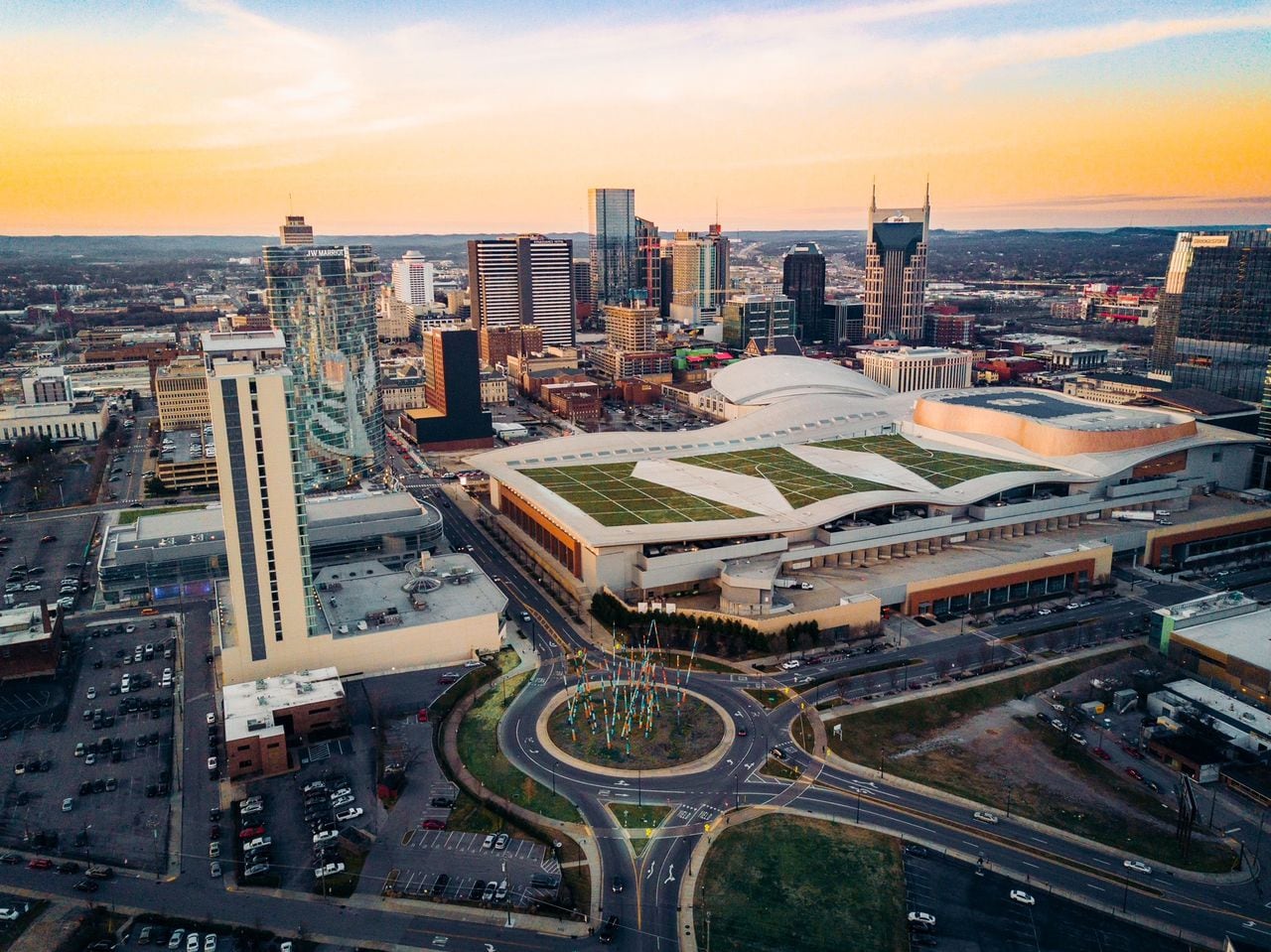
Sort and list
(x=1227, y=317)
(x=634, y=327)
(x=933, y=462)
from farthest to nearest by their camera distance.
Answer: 1. (x=634, y=327)
2. (x=1227, y=317)
3. (x=933, y=462)

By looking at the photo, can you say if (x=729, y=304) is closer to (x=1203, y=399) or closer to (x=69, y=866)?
(x=1203, y=399)

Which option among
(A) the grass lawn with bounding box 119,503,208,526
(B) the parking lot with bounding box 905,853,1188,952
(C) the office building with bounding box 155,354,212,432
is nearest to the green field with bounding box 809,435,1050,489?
(B) the parking lot with bounding box 905,853,1188,952

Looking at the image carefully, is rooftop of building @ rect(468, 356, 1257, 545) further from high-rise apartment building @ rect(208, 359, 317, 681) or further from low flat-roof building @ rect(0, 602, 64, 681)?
low flat-roof building @ rect(0, 602, 64, 681)

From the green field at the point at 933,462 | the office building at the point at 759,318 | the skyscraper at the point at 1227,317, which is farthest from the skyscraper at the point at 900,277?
Result: the green field at the point at 933,462

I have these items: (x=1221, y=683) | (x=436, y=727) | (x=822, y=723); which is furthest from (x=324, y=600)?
(x=1221, y=683)

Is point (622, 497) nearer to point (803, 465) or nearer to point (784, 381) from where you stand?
point (803, 465)

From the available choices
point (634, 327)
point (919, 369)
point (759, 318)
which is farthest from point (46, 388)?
point (919, 369)

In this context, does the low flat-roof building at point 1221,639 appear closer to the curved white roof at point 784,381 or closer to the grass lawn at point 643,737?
the grass lawn at point 643,737
